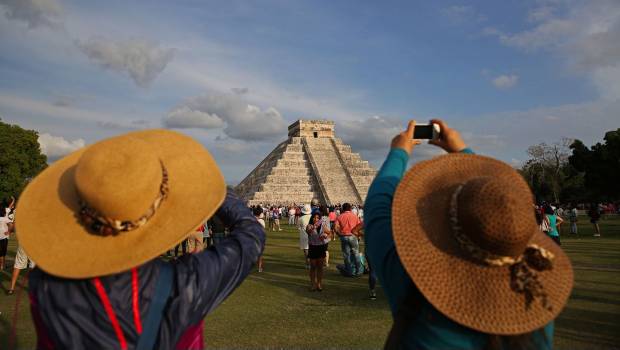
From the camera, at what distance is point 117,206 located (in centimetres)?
159

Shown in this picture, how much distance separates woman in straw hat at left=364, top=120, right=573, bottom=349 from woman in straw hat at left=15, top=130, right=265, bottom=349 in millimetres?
716

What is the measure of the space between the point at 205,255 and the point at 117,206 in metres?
0.40

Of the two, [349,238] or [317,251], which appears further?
[349,238]

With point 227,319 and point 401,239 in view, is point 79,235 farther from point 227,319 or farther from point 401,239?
point 227,319

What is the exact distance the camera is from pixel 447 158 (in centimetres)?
179

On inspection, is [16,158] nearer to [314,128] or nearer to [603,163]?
[314,128]

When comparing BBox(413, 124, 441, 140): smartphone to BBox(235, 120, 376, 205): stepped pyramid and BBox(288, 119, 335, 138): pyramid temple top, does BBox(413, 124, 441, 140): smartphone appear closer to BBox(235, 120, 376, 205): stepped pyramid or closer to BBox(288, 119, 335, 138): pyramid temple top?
BBox(235, 120, 376, 205): stepped pyramid

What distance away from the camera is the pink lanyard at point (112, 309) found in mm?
1616

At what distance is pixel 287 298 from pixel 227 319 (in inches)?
72.5

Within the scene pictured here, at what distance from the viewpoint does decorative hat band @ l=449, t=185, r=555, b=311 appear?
151 cm

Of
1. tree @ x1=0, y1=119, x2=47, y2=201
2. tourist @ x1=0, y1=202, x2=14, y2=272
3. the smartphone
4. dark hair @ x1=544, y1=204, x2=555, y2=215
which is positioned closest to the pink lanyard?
the smartphone

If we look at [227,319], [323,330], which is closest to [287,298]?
[227,319]

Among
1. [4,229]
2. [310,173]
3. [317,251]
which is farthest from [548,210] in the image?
[310,173]

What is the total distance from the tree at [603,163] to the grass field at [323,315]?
1714cm
